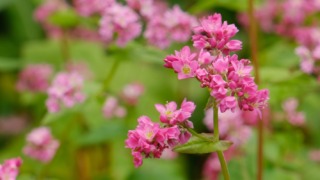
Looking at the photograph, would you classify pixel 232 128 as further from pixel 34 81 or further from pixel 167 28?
pixel 34 81

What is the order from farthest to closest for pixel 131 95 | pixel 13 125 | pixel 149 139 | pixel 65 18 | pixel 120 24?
pixel 13 125 < pixel 65 18 < pixel 131 95 < pixel 120 24 < pixel 149 139

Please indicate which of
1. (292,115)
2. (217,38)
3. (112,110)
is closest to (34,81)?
(112,110)

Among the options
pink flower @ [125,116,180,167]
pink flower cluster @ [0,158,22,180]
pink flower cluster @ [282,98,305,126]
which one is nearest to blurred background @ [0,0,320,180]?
pink flower cluster @ [282,98,305,126]

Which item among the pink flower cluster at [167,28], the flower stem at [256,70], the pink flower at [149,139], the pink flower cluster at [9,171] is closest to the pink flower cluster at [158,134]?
the pink flower at [149,139]

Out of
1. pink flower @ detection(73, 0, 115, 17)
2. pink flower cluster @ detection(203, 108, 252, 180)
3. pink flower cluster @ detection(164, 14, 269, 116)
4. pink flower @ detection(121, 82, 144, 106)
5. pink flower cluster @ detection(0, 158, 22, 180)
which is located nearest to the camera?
pink flower cluster @ detection(164, 14, 269, 116)

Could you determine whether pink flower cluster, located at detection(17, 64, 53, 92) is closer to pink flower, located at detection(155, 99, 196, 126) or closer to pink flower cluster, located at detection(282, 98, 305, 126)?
pink flower cluster, located at detection(282, 98, 305, 126)
